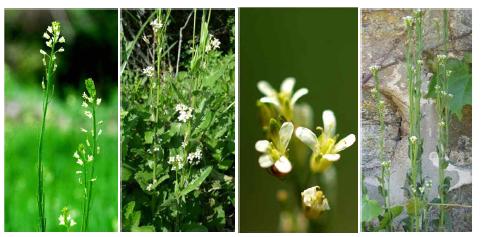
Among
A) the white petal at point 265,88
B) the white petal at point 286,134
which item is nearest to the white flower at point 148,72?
the white petal at point 265,88

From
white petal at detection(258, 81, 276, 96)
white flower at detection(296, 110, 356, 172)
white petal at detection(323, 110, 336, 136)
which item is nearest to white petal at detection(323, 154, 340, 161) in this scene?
white flower at detection(296, 110, 356, 172)

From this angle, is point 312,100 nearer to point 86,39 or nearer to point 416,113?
point 416,113

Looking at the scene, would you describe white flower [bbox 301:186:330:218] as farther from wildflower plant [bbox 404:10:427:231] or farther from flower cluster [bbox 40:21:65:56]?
flower cluster [bbox 40:21:65:56]

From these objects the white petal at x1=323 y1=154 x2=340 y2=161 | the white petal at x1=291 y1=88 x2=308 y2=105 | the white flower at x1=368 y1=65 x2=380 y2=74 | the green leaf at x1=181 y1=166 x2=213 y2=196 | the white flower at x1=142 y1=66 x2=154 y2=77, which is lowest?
the green leaf at x1=181 y1=166 x2=213 y2=196

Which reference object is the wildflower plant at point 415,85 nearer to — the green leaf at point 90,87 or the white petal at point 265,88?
the white petal at point 265,88

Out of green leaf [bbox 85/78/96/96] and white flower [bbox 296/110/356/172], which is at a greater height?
green leaf [bbox 85/78/96/96]
